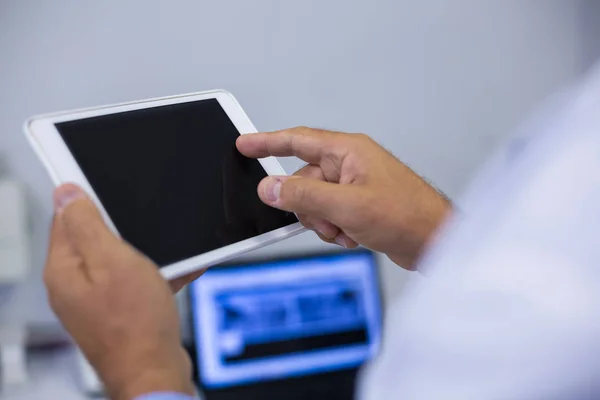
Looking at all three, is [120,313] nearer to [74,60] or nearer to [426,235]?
[426,235]

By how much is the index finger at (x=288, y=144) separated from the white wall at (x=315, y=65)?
45 cm

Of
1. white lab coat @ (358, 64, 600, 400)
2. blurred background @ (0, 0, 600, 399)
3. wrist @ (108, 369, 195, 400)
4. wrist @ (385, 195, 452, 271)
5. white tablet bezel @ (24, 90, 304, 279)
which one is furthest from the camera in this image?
blurred background @ (0, 0, 600, 399)

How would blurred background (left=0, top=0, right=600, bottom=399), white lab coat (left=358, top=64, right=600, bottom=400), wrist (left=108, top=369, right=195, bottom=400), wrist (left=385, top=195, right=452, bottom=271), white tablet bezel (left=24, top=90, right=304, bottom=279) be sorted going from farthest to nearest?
blurred background (left=0, top=0, right=600, bottom=399), wrist (left=385, top=195, right=452, bottom=271), white tablet bezel (left=24, top=90, right=304, bottom=279), wrist (left=108, top=369, right=195, bottom=400), white lab coat (left=358, top=64, right=600, bottom=400)

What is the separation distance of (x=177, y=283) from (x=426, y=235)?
276 millimetres

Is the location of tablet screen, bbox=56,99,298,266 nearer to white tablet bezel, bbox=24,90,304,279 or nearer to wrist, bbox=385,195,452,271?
white tablet bezel, bbox=24,90,304,279

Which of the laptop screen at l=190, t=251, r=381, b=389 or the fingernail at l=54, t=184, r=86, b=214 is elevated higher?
the fingernail at l=54, t=184, r=86, b=214

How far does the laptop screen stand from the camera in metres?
1.11

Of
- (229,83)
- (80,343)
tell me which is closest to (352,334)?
(229,83)

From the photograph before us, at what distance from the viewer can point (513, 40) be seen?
1284 mm

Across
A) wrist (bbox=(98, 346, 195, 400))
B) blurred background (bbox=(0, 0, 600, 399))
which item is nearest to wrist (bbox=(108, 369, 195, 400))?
wrist (bbox=(98, 346, 195, 400))

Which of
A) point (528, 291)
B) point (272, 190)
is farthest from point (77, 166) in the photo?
point (528, 291)

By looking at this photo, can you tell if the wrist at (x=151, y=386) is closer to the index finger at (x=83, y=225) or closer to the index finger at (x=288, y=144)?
the index finger at (x=83, y=225)

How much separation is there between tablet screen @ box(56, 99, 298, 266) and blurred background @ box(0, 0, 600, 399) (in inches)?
17.1

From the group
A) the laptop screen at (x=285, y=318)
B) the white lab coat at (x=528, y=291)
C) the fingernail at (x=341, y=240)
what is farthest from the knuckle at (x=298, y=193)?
the laptop screen at (x=285, y=318)
